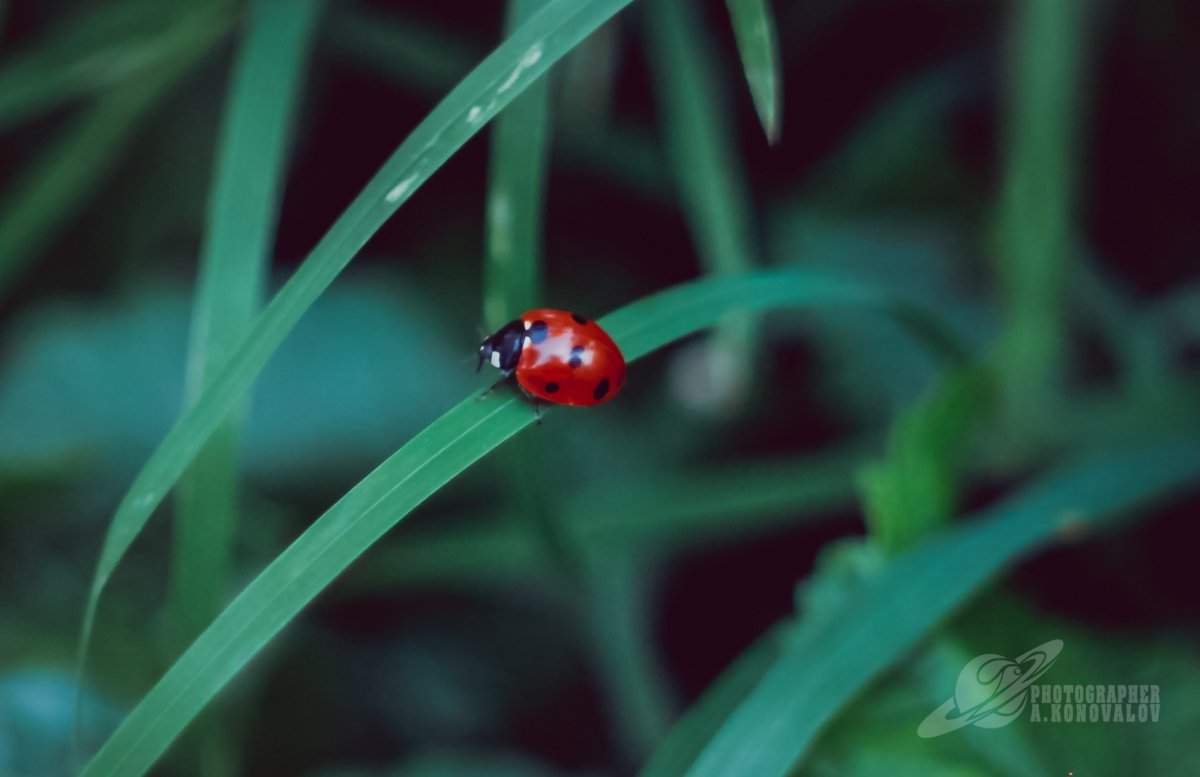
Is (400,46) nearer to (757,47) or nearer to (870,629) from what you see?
(757,47)

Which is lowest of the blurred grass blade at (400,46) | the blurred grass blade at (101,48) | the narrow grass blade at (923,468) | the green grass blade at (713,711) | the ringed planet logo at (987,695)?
the ringed planet logo at (987,695)

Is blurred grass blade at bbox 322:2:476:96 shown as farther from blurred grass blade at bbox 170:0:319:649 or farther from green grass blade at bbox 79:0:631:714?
green grass blade at bbox 79:0:631:714

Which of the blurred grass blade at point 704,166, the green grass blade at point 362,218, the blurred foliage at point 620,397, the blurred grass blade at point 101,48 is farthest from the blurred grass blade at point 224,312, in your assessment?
the blurred grass blade at point 704,166

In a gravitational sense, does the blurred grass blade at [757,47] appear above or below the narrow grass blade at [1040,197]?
below

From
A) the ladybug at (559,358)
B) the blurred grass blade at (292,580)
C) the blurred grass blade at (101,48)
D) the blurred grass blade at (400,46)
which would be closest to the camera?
the blurred grass blade at (292,580)

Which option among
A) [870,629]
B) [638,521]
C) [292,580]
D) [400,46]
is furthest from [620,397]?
[292,580]

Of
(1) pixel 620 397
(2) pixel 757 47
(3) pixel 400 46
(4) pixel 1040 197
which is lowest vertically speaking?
(2) pixel 757 47

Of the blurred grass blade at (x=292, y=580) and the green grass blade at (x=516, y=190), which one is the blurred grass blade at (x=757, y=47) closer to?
the green grass blade at (x=516, y=190)

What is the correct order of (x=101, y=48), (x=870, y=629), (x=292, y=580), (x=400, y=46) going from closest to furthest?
(x=292, y=580)
(x=870, y=629)
(x=101, y=48)
(x=400, y=46)
